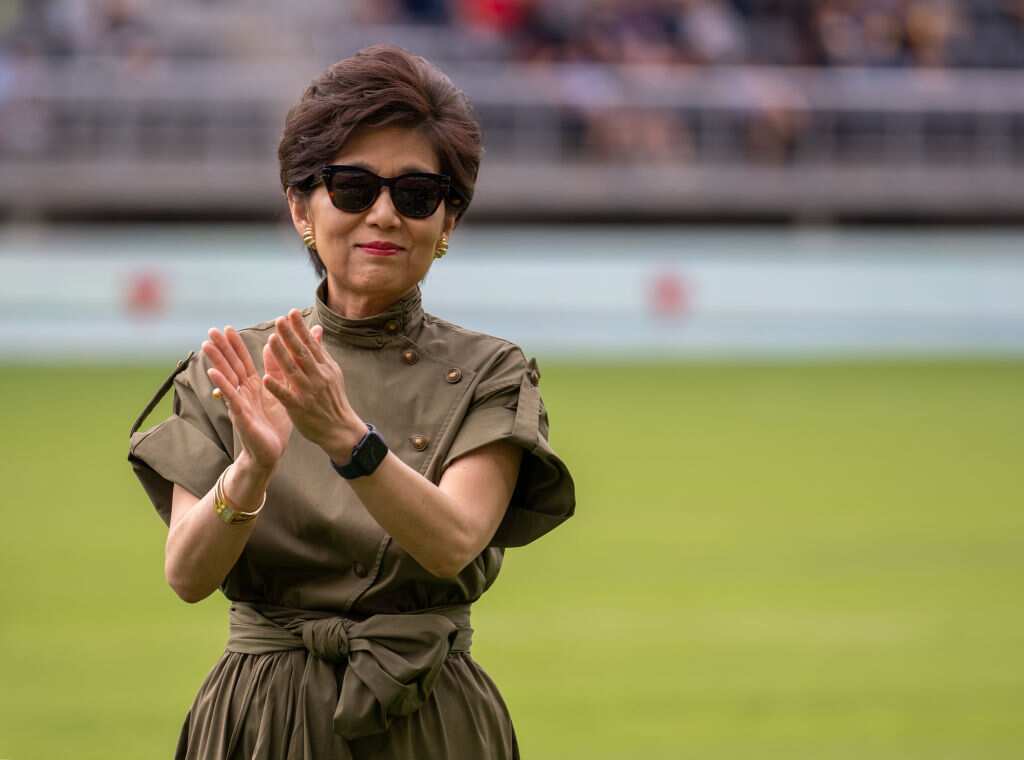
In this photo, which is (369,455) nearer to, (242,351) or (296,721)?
(242,351)

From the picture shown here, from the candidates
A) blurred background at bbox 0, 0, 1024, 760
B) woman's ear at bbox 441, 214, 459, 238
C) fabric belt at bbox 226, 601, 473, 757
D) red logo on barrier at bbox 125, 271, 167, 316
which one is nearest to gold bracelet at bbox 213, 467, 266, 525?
fabric belt at bbox 226, 601, 473, 757

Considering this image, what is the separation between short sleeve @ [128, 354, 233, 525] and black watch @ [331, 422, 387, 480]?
344 millimetres

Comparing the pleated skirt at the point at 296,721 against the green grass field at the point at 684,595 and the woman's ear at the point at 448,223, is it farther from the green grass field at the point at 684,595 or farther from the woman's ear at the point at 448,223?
the green grass field at the point at 684,595

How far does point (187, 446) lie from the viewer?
3092mm

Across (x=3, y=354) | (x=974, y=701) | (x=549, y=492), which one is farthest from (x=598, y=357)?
(x=549, y=492)

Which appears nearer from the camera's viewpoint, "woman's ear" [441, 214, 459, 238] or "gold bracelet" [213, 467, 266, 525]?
"gold bracelet" [213, 467, 266, 525]

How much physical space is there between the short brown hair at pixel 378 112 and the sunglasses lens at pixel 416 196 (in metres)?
0.05

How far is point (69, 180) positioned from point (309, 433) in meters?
18.7

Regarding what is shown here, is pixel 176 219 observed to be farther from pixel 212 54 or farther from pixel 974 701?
pixel 974 701

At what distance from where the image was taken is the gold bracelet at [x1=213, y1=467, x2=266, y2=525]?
289cm

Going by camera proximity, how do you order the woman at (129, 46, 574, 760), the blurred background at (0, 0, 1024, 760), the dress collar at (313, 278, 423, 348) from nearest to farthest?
the woman at (129, 46, 574, 760)
the dress collar at (313, 278, 423, 348)
the blurred background at (0, 0, 1024, 760)

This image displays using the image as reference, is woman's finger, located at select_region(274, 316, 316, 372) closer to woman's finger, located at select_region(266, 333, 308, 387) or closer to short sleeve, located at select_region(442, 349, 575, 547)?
woman's finger, located at select_region(266, 333, 308, 387)

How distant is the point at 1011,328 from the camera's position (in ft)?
65.3

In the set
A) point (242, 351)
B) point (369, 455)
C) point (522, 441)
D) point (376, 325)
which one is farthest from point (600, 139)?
point (369, 455)
